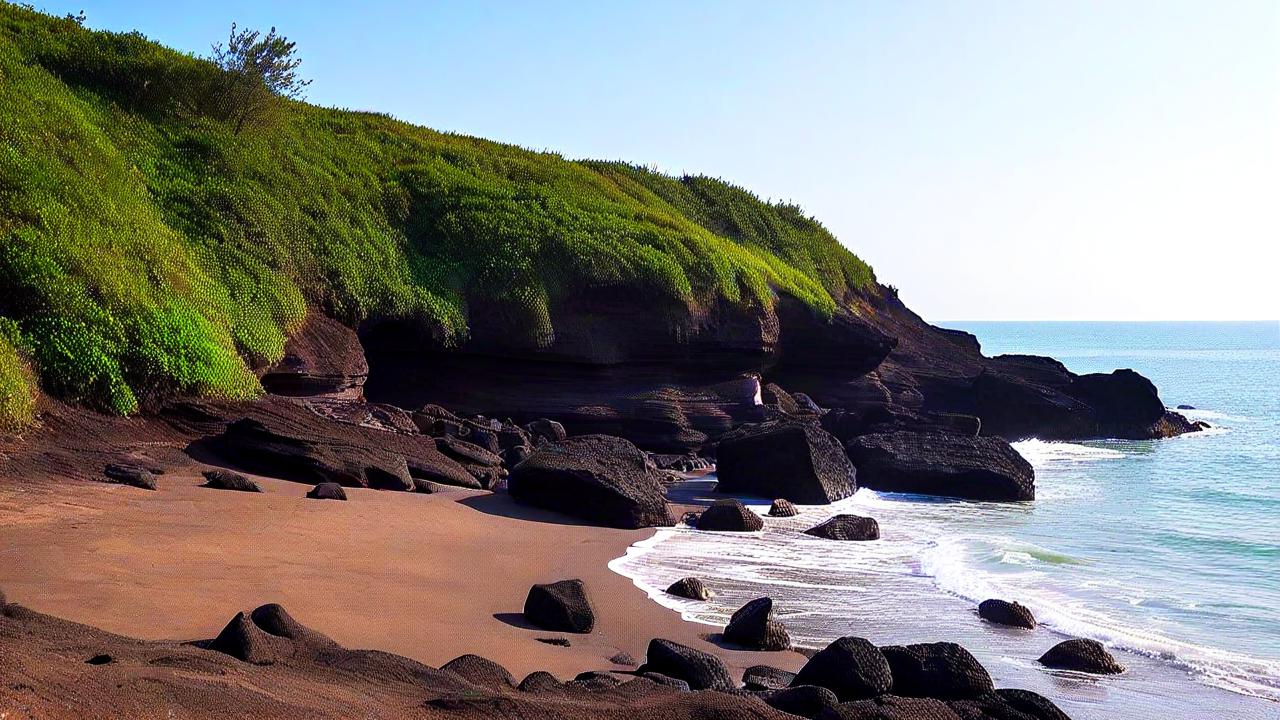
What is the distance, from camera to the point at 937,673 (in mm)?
7156

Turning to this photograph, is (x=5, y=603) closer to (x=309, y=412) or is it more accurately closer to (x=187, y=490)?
(x=187, y=490)

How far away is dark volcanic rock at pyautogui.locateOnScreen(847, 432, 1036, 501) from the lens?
20.4m

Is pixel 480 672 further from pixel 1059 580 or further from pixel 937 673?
pixel 1059 580

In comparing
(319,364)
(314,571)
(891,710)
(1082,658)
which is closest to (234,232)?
(319,364)

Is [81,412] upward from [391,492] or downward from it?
upward

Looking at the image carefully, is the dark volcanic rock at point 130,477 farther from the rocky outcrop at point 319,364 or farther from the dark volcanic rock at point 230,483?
the rocky outcrop at point 319,364

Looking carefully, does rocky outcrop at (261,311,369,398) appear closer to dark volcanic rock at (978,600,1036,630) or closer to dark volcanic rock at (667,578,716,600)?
dark volcanic rock at (667,578,716,600)

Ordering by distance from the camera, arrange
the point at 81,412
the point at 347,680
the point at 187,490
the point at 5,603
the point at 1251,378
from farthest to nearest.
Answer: the point at 1251,378
the point at 81,412
the point at 187,490
the point at 5,603
the point at 347,680

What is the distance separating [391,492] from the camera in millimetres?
13531

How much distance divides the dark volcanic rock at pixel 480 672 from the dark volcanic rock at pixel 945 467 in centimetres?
1543

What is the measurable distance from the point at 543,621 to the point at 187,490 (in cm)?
464

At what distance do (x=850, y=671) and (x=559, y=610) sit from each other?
250 centimetres

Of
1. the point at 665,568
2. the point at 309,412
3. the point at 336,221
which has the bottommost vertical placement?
the point at 665,568

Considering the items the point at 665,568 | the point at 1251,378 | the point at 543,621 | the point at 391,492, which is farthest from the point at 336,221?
the point at 1251,378
